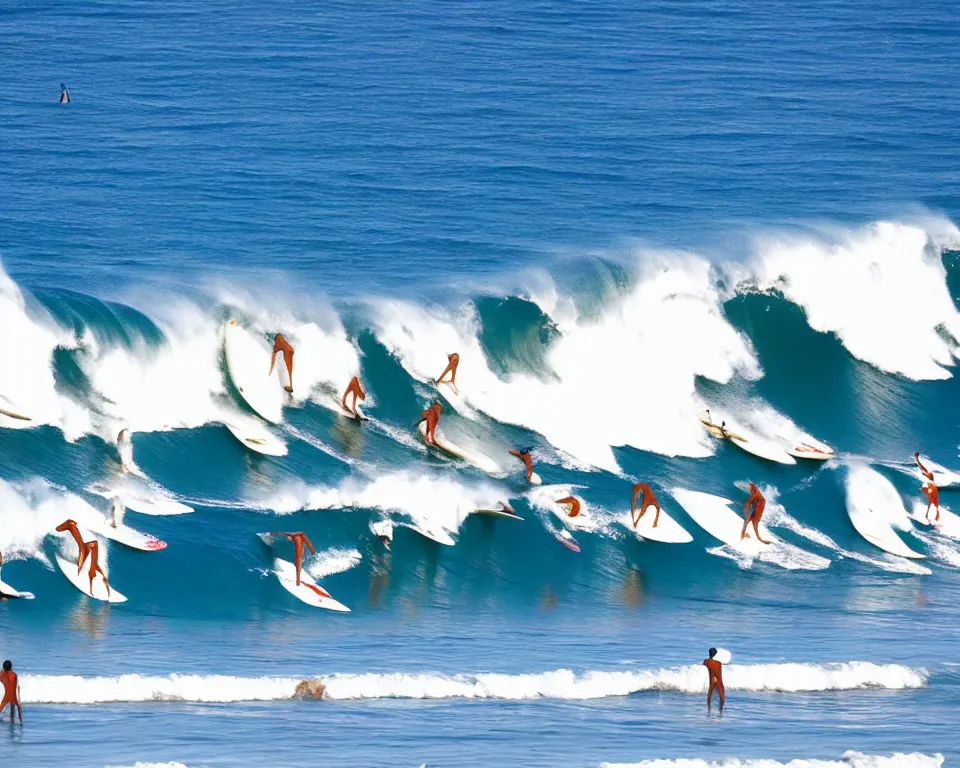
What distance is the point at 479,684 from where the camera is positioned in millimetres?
18266

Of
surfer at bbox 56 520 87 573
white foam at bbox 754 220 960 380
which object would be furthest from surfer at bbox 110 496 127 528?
white foam at bbox 754 220 960 380

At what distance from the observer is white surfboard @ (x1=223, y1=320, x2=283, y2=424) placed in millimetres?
24953

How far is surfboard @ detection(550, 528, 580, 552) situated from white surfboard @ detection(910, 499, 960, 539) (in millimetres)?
4673

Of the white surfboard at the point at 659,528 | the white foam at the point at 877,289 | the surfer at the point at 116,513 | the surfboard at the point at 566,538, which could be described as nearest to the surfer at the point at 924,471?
the white surfboard at the point at 659,528

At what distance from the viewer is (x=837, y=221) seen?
32812 millimetres

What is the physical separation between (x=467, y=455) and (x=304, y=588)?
4.23 meters

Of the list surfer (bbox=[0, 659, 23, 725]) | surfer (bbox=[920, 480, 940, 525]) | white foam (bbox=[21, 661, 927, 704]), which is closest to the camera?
surfer (bbox=[0, 659, 23, 725])

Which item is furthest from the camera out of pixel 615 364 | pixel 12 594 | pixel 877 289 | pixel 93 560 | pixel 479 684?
pixel 877 289

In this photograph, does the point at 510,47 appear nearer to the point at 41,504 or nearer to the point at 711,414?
the point at 711,414

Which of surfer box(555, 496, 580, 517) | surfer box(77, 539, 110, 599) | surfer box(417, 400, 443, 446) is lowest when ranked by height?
surfer box(77, 539, 110, 599)

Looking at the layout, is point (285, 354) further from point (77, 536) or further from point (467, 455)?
point (77, 536)

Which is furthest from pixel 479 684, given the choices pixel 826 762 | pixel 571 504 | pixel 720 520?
pixel 720 520

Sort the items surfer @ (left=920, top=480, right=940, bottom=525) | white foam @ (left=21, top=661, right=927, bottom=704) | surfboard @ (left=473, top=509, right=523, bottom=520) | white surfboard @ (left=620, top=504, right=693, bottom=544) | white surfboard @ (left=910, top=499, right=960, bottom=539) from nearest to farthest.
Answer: white foam @ (left=21, top=661, right=927, bottom=704), surfboard @ (left=473, top=509, right=523, bottom=520), white surfboard @ (left=620, top=504, right=693, bottom=544), white surfboard @ (left=910, top=499, right=960, bottom=539), surfer @ (left=920, top=480, right=940, bottom=525)

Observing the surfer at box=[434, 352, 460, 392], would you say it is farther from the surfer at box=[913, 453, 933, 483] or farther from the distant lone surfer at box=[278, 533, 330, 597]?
the surfer at box=[913, 453, 933, 483]
